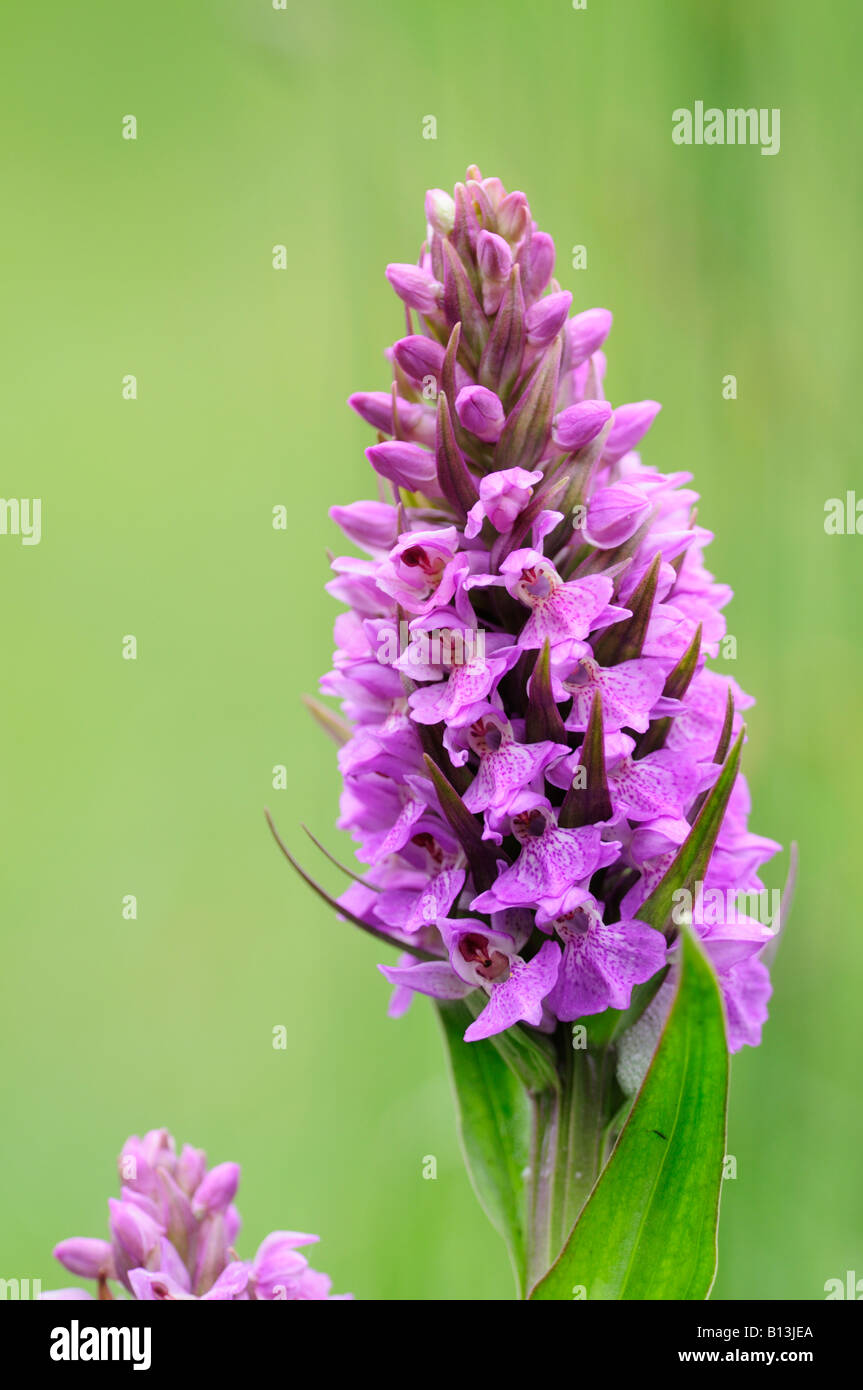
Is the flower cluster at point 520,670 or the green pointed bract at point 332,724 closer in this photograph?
the flower cluster at point 520,670

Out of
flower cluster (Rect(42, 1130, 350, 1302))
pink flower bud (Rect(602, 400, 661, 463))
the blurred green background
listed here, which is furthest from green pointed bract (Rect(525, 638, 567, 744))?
the blurred green background

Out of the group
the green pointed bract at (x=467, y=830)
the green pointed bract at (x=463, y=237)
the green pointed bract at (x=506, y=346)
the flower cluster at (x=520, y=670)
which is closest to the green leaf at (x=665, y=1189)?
the flower cluster at (x=520, y=670)

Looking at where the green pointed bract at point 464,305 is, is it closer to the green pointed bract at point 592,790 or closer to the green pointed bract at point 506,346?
the green pointed bract at point 506,346

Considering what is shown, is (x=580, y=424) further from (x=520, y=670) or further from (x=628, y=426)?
(x=520, y=670)

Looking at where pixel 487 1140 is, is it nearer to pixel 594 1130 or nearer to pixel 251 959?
pixel 594 1130

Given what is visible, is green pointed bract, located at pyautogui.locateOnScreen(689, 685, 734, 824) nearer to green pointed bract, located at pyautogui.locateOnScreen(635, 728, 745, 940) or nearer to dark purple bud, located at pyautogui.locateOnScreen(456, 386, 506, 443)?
green pointed bract, located at pyautogui.locateOnScreen(635, 728, 745, 940)
